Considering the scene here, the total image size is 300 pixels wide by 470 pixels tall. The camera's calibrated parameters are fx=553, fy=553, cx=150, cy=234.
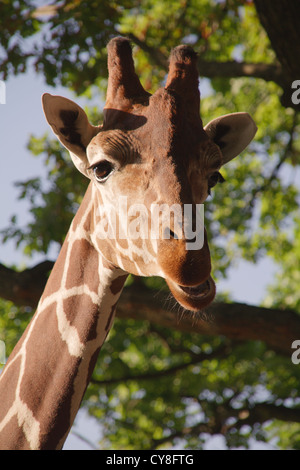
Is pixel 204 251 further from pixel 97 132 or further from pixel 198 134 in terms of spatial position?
pixel 97 132

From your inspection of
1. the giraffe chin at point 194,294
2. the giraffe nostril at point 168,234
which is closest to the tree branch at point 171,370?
the giraffe chin at point 194,294

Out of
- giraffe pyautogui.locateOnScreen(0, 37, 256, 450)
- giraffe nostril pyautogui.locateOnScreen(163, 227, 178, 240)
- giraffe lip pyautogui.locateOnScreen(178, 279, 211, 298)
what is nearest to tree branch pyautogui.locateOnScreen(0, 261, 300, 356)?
giraffe pyautogui.locateOnScreen(0, 37, 256, 450)

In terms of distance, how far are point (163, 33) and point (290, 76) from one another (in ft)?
9.85

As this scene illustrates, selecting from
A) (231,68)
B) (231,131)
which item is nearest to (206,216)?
(231,68)

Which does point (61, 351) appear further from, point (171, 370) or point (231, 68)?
point (231, 68)

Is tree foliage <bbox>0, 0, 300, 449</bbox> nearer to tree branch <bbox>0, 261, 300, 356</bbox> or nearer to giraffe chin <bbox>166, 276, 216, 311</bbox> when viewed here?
tree branch <bbox>0, 261, 300, 356</bbox>

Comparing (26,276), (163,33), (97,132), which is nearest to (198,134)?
(97,132)

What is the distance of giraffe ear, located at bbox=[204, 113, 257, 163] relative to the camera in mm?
3340

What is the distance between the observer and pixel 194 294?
2607mm

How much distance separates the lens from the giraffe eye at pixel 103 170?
9.45ft

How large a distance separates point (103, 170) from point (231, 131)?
94 cm

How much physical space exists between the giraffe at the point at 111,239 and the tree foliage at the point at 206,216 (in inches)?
99.9

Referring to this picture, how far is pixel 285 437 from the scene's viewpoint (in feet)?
25.0

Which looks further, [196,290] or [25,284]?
[25,284]
